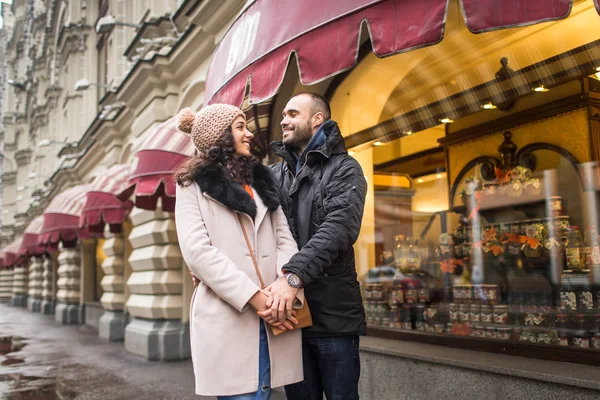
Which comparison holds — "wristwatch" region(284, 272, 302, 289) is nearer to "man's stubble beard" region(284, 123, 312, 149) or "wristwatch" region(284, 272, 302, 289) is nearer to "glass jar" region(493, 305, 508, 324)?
"man's stubble beard" region(284, 123, 312, 149)

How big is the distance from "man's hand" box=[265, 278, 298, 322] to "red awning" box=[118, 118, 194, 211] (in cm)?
540

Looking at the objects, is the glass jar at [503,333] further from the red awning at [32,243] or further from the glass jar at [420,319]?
the red awning at [32,243]

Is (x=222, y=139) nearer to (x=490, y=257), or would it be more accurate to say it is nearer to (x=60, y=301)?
(x=490, y=257)

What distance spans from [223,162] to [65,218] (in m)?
13.9

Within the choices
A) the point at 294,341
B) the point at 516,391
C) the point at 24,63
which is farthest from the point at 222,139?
the point at 24,63

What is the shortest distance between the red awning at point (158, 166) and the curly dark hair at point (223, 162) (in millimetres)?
5043

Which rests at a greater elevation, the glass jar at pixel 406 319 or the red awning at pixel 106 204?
the red awning at pixel 106 204

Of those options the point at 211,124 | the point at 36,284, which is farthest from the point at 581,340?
the point at 36,284

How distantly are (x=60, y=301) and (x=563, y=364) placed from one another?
2068 cm

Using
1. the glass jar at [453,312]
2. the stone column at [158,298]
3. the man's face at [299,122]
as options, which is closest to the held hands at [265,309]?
the man's face at [299,122]

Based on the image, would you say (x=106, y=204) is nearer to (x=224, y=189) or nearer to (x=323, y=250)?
(x=224, y=189)

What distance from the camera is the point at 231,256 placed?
271cm

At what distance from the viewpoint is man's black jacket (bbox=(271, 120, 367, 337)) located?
272cm

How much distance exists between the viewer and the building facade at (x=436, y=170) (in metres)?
4.03
